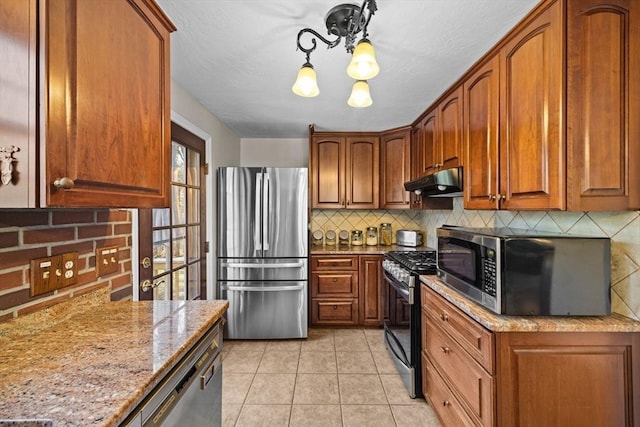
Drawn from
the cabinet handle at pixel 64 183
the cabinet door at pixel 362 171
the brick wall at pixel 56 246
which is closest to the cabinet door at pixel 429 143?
the cabinet door at pixel 362 171

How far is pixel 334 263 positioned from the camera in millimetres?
3270

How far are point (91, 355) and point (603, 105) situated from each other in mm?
1996

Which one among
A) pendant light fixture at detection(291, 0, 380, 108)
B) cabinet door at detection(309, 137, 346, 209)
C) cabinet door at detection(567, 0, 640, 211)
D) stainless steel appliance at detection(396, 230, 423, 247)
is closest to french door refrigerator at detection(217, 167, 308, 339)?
cabinet door at detection(309, 137, 346, 209)

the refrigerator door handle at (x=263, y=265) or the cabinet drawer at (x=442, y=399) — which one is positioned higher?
the refrigerator door handle at (x=263, y=265)

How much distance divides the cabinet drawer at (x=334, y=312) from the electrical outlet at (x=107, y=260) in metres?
2.18

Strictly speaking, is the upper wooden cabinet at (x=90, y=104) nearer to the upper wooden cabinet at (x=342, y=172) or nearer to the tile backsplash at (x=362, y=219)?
the upper wooden cabinet at (x=342, y=172)

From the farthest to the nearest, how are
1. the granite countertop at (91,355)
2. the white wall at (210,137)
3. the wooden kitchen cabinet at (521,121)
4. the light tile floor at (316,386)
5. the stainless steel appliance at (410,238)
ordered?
1. the stainless steel appliance at (410,238)
2. the white wall at (210,137)
3. the light tile floor at (316,386)
4. the wooden kitchen cabinet at (521,121)
5. the granite countertop at (91,355)

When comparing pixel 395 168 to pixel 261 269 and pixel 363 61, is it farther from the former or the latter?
pixel 363 61

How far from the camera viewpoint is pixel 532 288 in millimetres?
1256

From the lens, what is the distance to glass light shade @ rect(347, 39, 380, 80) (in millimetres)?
1186

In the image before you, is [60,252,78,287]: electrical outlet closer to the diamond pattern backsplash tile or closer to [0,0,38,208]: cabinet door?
[0,0,38,208]: cabinet door

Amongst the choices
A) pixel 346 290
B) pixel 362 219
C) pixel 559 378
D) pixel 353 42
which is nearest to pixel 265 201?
pixel 346 290

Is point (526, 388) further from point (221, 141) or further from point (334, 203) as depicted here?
point (221, 141)

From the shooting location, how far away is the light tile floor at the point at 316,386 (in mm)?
1920
